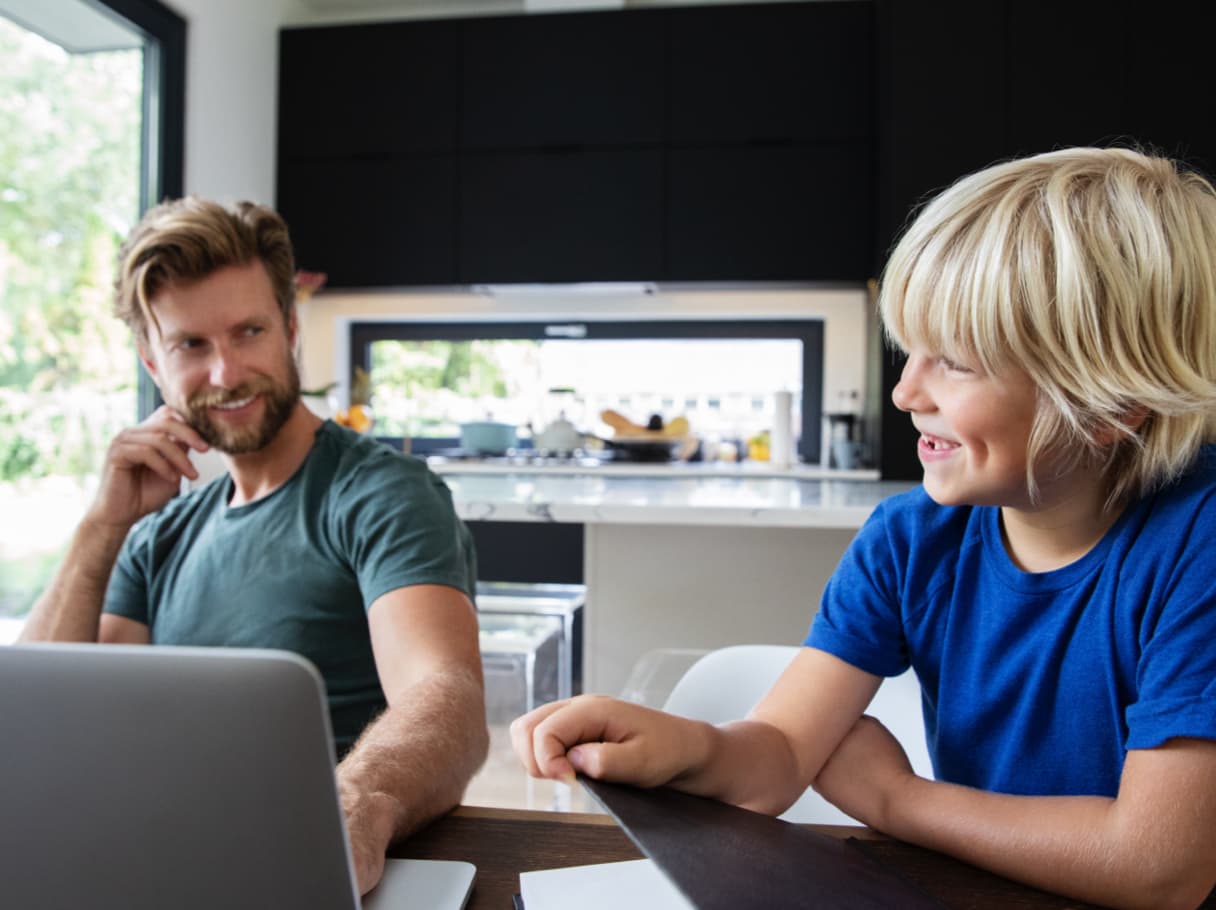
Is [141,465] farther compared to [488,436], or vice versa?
[488,436]

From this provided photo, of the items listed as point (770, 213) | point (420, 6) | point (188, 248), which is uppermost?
point (420, 6)

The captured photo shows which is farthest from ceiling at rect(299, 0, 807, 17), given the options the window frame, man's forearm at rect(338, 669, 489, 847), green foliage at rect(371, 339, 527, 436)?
man's forearm at rect(338, 669, 489, 847)

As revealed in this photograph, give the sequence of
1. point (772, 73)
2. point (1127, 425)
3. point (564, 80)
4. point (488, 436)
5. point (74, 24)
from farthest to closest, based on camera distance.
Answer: point (488, 436) < point (564, 80) < point (772, 73) < point (74, 24) < point (1127, 425)

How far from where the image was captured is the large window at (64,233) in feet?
7.98

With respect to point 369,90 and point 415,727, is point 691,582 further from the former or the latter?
point 369,90

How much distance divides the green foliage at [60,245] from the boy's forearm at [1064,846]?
241 centimetres

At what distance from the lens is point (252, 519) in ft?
4.05

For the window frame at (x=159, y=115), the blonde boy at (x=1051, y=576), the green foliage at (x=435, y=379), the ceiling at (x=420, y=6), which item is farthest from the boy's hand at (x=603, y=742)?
the ceiling at (x=420, y=6)

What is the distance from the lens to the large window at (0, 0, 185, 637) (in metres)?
2.43

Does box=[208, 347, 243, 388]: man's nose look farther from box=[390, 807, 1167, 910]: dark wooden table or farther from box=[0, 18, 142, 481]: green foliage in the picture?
box=[0, 18, 142, 481]: green foliage

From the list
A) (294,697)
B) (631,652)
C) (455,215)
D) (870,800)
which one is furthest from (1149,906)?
(455,215)

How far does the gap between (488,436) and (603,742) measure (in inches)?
130

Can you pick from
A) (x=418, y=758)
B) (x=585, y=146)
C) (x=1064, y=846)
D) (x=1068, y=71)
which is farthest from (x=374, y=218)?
(x=1064, y=846)

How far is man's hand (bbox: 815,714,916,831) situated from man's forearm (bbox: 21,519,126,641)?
918 mm
